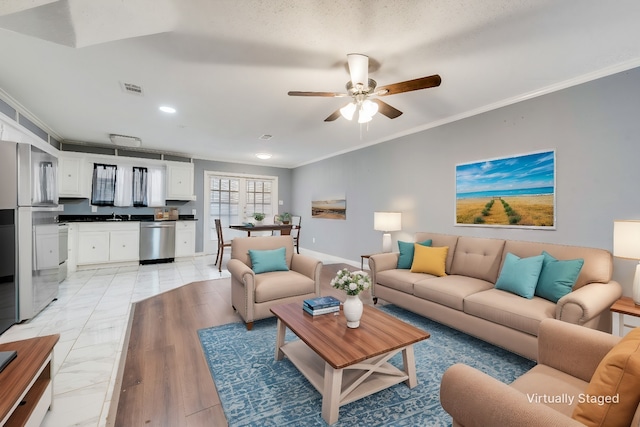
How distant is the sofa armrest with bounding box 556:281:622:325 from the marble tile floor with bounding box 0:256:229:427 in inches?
123

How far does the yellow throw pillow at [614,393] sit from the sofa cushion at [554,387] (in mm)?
253

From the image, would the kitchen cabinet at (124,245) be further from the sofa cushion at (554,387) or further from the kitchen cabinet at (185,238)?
the sofa cushion at (554,387)

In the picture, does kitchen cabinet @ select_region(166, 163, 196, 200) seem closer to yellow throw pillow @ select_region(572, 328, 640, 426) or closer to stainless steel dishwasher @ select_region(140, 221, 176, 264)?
stainless steel dishwasher @ select_region(140, 221, 176, 264)

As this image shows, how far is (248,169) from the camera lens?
739 cm

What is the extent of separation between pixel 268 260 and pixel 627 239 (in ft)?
10.6

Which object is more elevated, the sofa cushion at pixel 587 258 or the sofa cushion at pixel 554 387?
the sofa cushion at pixel 587 258

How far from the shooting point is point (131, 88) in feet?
9.71

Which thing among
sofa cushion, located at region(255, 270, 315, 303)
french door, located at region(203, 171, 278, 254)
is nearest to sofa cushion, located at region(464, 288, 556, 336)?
sofa cushion, located at region(255, 270, 315, 303)

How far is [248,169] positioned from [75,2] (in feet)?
19.0

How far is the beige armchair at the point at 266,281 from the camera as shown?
2725 mm

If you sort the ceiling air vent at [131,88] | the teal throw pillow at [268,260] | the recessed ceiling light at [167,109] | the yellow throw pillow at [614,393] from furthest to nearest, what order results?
the recessed ceiling light at [167,109] < the teal throw pillow at [268,260] < the ceiling air vent at [131,88] < the yellow throw pillow at [614,393]

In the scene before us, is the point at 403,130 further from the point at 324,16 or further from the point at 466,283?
the point at 324,16

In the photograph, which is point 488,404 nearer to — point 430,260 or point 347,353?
point 347,353

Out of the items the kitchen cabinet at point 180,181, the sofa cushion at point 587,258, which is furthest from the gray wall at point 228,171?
the sofa cushion at point 587,258
